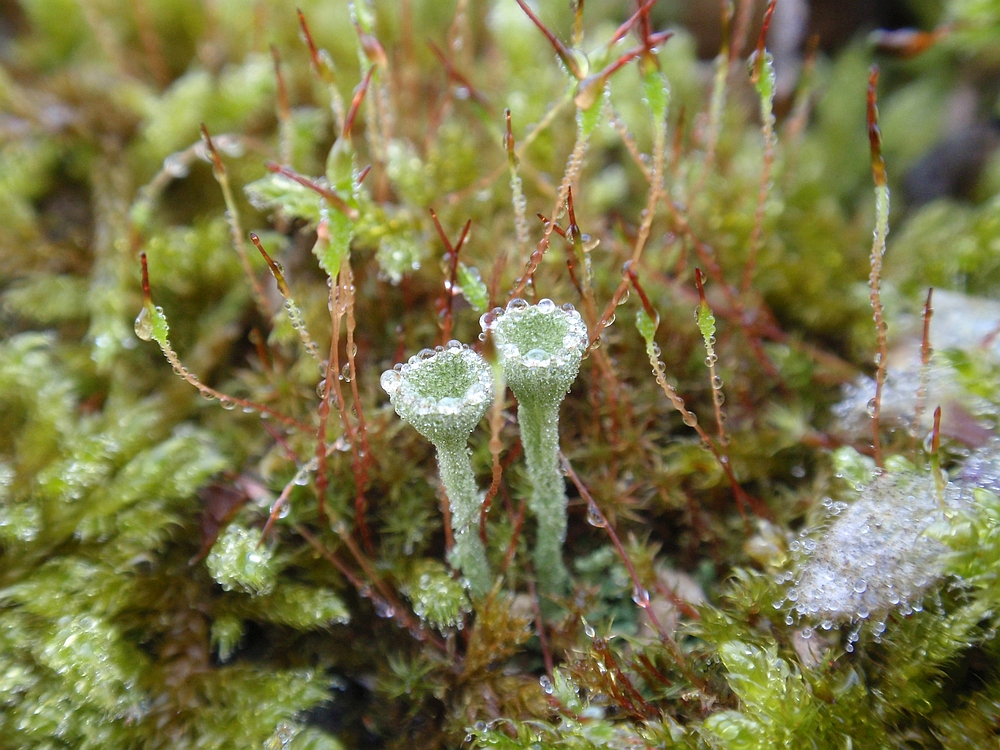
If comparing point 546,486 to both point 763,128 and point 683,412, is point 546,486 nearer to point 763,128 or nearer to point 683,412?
point 683,412

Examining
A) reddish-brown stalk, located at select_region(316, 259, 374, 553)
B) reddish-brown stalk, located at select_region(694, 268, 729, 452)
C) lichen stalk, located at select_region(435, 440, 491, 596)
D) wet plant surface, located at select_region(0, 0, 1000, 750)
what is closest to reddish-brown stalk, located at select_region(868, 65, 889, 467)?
wet plant surface, located at select_region(0, 0, 1000, 750)

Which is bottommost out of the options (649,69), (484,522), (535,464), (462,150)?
(484,522)

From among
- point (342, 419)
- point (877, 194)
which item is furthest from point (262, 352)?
point (877, 194)

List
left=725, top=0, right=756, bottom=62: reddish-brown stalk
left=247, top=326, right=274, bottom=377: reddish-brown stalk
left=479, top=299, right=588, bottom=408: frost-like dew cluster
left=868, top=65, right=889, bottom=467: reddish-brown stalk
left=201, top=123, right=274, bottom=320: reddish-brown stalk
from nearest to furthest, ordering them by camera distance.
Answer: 1. left=479, top=299, right=588, bottom=408: frost-like dew cluster
2. left=868, top=65, right=889, bottom=467: reddish-brown stalk
3. left=201, top=123, right=274, bottom=320: reddish-brown stalk
4. left=247, top=326, right=274, bottom=377: reddish-brown stalk
5. left=725, top=0, right=756, bottom=62: reddish-brown stalk

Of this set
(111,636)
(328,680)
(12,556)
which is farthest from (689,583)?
(12,556)

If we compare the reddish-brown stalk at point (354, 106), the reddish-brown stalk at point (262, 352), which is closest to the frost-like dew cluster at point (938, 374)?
the reddish-brown stalk at point (354, 106)

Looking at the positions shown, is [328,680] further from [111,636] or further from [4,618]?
[4,618]

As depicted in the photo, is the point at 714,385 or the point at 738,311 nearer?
the point at 714,385

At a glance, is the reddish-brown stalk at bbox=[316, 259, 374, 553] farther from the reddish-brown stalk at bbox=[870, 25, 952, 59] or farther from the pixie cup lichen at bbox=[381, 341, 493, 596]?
the reddish-brown stalk at bbox=[870, 25, 952, 59]
